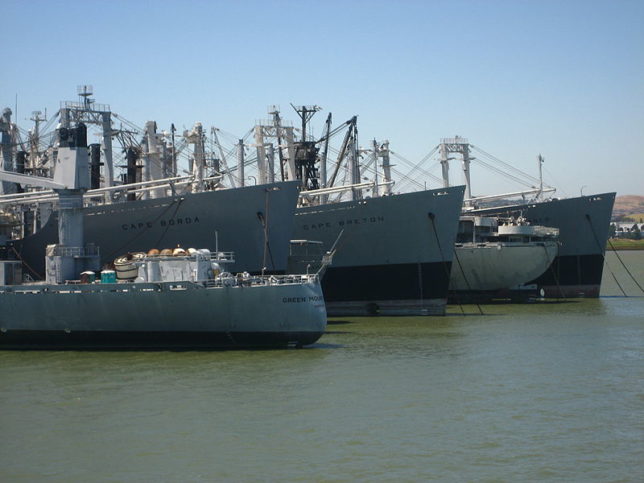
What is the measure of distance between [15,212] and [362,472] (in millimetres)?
32158

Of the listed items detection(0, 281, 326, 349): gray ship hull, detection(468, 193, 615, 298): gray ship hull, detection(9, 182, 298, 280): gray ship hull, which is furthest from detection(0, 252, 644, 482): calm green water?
detection(468, 193, 615, 298): gray ship hull

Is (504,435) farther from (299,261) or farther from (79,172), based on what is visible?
(299,261)

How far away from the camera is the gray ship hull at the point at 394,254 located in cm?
3956

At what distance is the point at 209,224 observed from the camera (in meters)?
34.9

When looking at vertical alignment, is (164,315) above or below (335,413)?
above

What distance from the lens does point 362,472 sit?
14320mm

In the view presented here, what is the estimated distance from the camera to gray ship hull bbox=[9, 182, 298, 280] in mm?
34594

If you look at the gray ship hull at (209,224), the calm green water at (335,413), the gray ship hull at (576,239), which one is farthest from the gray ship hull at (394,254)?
the gray ship hull at (576,239)

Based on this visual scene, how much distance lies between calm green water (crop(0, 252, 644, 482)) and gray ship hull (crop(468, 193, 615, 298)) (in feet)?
76.6

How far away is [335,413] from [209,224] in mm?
17935

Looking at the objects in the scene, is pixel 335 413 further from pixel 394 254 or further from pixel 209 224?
pixel 394 254

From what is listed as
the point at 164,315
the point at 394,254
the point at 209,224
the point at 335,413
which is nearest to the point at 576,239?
the point at 394,254

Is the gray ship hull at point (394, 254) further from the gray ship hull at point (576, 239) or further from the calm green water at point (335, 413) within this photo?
the gray ship hull at point (576, 239)

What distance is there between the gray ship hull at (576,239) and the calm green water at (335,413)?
76.6 ft
